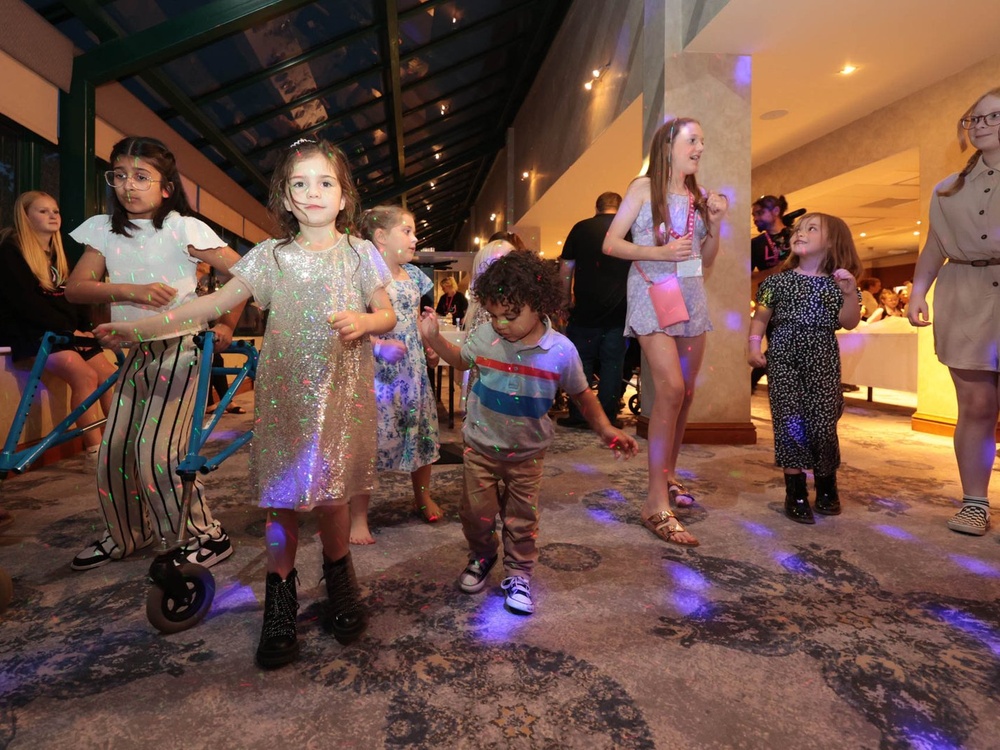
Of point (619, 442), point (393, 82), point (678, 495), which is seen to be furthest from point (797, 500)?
point (393, 82)

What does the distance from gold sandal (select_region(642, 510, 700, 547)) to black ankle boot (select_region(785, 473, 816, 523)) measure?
565 millimetres

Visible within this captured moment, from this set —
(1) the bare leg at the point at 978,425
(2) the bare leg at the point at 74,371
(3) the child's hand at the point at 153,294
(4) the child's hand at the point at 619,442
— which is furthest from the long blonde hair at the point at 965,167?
(2) the bare leg at the point at 74,371

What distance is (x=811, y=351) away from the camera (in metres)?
2.51

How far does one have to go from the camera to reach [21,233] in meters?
3.22

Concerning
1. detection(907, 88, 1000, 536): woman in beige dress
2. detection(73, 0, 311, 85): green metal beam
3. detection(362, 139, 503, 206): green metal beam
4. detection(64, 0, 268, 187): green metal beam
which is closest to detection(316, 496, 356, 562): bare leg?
detection(907, 88, 1000, 536): woman in beige dress

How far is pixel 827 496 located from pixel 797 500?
0.20 meters

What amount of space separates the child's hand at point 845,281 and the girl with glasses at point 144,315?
2.40 m

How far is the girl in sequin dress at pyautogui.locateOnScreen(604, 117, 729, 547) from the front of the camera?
2.30 m

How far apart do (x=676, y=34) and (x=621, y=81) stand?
1.38 metres

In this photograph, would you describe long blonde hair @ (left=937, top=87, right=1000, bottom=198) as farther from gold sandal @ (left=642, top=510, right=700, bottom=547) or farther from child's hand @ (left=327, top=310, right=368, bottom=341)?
child's hand @ (left=327, top=310, right=368, bottom=341)

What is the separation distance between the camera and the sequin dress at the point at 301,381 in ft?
4.64

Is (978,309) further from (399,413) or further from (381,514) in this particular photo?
(381,514)

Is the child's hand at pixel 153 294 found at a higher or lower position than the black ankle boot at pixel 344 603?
higher

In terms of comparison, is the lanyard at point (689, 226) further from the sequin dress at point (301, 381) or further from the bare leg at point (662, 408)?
the sequin dress at point (301, 381)
